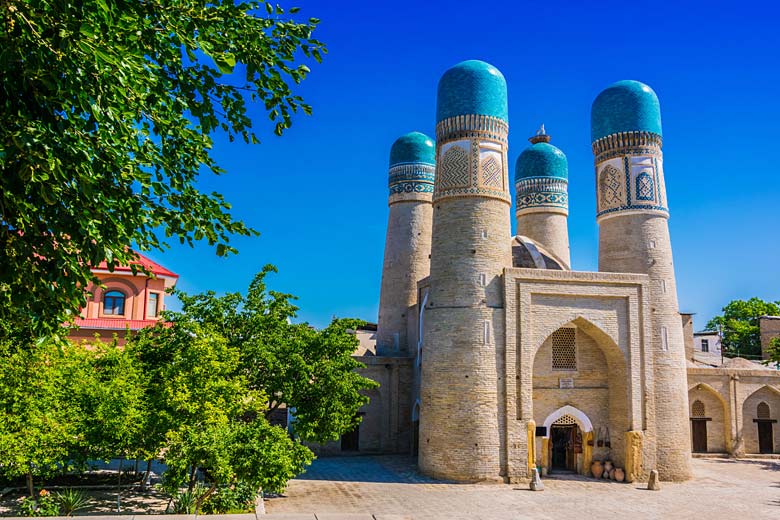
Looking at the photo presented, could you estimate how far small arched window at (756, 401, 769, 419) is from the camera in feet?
88.3

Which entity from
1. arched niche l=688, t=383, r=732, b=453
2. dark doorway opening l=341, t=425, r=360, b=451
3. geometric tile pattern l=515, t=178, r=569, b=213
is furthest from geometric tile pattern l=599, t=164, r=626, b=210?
dark doorway opening l=341, t=425, r=360, b=451

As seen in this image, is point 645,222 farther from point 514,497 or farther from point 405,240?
point 514,497

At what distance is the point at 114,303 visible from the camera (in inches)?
1037

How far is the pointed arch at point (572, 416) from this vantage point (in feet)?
68.7

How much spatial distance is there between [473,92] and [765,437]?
62.4 feet

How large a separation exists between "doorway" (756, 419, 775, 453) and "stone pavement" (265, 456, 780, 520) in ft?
19.4

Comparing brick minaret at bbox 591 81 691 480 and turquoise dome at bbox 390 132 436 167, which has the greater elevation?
turquoise dome at bbox 390 132 436 167

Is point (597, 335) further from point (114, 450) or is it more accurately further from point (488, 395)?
point (114, 450)

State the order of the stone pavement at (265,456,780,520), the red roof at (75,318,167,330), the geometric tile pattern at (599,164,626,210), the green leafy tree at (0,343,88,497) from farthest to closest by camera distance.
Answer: the red roof at (75,318,167,330)
the geometric tile pattern at (599,164,626,210)
the stone pavement at (265,456,780,520)
the green leafy tree at (0,343,88,497)

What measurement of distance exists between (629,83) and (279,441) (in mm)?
18002

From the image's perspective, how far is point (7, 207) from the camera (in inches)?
254

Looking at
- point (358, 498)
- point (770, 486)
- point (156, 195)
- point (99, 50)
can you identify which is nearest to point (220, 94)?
point (156, 195)

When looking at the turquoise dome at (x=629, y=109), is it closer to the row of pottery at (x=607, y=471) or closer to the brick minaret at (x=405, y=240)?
the brick minaret at (x=405, y=240)

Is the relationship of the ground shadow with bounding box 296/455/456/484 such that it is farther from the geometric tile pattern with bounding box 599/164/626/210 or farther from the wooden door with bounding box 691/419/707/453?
the wooden door with bounding box 691/419/707/453
